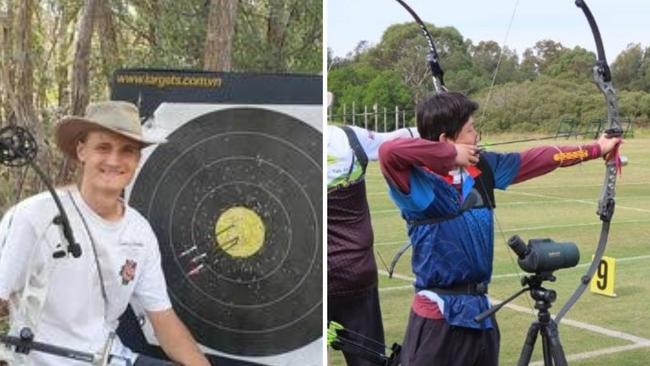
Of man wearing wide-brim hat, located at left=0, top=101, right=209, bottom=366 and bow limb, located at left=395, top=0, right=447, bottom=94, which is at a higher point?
bow limb, located at left=395, top=0, right=447, bottom=94

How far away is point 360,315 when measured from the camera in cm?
226

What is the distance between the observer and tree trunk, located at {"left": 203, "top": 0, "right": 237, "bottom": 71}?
2053 millimetres

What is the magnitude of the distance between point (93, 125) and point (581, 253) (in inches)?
41.2

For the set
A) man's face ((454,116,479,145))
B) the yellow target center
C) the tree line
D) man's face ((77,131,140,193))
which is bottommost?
the yellow target center

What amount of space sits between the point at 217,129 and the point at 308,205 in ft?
0.83

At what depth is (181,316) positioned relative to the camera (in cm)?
212

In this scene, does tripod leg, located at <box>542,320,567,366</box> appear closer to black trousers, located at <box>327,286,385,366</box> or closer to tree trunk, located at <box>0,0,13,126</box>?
black trousers, located at <box>327,286,385,366</box>

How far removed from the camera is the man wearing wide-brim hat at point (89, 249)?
6.08ft

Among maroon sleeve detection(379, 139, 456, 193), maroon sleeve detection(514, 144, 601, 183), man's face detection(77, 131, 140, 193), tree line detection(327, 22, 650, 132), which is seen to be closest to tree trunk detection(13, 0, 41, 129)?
man's face detection(77, 131, 140, 193)

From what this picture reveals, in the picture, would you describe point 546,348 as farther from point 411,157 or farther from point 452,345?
point 411,157

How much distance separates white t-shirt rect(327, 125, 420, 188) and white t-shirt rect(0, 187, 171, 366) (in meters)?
0.46

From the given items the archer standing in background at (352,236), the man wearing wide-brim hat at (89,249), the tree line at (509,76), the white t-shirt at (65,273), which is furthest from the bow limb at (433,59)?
the white t-shirt at (65,273)

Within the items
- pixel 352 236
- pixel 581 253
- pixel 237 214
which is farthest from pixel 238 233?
pixel 581 253

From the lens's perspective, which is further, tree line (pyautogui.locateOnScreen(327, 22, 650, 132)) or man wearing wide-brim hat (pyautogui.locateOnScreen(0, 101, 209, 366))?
tree line (pyautogui.locateOnScreen(327, 22, 650, 132))
